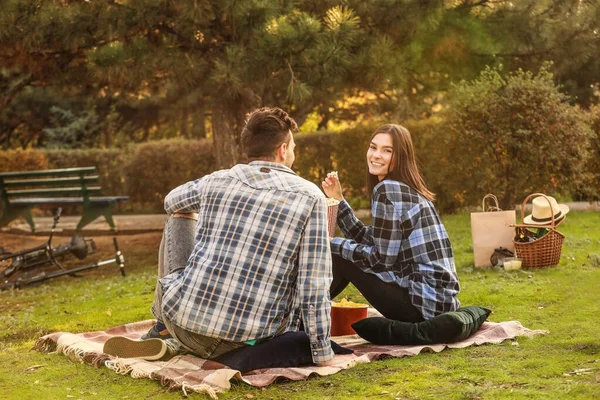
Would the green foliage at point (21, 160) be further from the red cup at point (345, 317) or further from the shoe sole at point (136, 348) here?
the red cup at point (345, 317)

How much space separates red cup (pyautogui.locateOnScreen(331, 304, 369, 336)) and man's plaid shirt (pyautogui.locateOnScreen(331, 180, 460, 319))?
1.26ft

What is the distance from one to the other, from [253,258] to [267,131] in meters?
0.64

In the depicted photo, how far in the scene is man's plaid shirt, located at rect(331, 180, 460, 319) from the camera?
479 cm

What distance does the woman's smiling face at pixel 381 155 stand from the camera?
499 centimetres

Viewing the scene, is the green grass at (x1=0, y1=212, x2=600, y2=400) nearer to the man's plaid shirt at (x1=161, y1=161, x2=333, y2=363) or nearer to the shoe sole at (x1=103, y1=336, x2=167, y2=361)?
the shoe sole at (x1=103, y1=336, x2=167, y2=361)

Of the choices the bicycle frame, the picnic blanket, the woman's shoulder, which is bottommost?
the picnic blanket

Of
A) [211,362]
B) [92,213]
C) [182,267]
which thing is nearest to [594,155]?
[92,213]

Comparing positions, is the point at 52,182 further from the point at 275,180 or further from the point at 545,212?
the point at 275,180

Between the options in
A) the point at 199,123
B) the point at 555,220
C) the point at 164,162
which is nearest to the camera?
the point at 555,220

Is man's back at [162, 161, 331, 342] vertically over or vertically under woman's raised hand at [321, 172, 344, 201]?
under

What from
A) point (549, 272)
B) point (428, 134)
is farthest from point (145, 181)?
point (549, 272)

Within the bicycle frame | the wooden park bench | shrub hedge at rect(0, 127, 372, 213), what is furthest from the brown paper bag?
shrub hedge at rect(0, 127, 372, 213)

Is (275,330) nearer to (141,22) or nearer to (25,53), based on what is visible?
(141,22)

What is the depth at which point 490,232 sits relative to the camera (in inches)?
297
